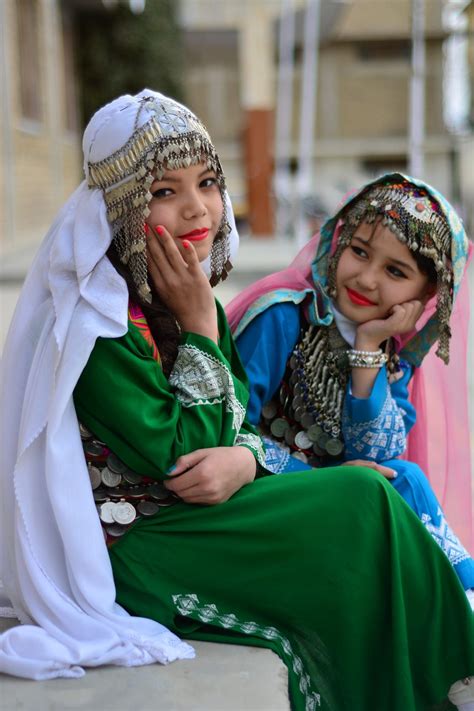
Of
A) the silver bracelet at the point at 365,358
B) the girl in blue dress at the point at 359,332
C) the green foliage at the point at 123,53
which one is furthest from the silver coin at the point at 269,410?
the green foliage at the point at 123,53

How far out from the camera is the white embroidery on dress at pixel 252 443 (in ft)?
7.02

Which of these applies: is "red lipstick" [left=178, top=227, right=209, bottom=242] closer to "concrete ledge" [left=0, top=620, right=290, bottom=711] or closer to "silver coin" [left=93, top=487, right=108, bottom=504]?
"silver coin" [left=93, top=487, right=108, bottom=504]

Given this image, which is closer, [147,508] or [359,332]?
[147,508]

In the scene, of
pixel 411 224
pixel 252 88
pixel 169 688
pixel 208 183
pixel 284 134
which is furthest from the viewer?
pixel 252 88

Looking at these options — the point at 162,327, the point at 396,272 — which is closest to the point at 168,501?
the point at 162,327

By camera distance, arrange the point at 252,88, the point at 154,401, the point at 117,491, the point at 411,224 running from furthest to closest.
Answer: the point at 252,88 < the point at 411,224 < the point at 117,491 < the point at 154,401

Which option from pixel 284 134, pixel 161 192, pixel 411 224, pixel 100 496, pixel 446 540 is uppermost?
pixel 161 192

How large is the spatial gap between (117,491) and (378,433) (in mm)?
818

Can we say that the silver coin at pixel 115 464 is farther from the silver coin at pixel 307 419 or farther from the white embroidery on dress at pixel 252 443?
the silver coin at pixel 307 419

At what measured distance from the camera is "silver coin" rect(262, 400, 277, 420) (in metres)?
2.67

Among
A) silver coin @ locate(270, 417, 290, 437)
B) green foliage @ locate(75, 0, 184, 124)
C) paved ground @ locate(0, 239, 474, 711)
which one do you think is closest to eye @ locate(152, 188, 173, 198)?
silver coin @ locate(270, 417, 290, 437)

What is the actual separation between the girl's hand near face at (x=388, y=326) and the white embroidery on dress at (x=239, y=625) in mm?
836

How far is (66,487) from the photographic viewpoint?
1911 mm

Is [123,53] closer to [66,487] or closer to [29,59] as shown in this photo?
[29,59]
